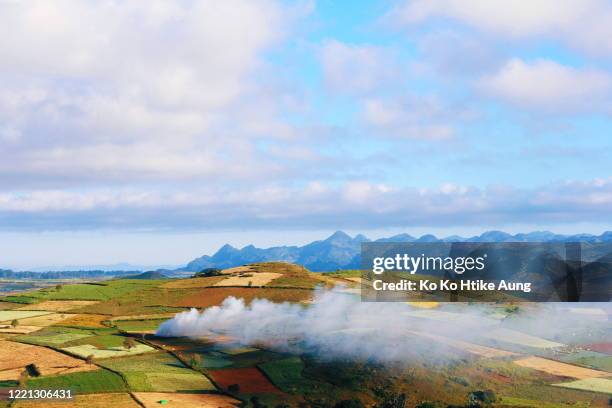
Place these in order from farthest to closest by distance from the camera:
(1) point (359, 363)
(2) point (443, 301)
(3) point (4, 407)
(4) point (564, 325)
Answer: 1. (2) point (443, 301)
2. (4) point (564, 325)
3. (1) point (359, 363)
4. (3) point (4, 407)

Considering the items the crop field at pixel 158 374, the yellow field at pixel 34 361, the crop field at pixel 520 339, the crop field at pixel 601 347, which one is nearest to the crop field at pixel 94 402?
the crop field at pixel 158 374

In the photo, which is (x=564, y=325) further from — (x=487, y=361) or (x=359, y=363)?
(x=359, y=363)

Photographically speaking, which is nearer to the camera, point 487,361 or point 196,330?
point 487,361

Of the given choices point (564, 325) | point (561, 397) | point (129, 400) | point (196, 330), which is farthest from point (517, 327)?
point (129, 400)

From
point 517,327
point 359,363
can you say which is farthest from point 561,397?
point 517,327

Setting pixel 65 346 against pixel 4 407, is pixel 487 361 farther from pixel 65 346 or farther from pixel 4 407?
pixel 65 346

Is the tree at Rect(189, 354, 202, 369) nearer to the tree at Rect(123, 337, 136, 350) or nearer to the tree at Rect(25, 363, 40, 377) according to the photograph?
the tree at Rect(123, 337, 136, 350)

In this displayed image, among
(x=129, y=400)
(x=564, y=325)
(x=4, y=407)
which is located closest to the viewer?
(x=4, y=407)

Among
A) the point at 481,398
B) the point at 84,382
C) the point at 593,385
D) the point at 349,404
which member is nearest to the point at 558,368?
the point at 593,385
